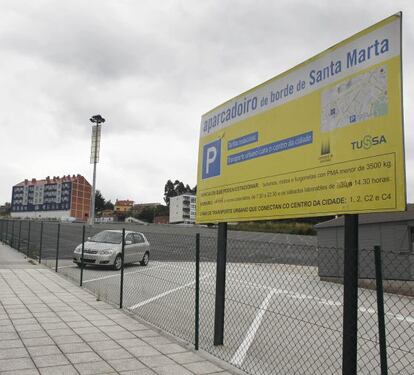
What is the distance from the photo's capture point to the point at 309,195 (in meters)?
4.36

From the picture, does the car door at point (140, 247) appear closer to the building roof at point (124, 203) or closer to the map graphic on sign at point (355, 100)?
the map graphic on sign at point (355, 100)

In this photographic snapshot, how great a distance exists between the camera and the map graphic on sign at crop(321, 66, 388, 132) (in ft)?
12.1

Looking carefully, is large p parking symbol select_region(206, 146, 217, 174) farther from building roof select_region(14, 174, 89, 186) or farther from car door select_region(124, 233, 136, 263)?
building roof select_region(14, 174, 89, 186)

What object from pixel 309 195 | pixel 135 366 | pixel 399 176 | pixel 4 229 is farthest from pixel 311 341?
pixel 4 229

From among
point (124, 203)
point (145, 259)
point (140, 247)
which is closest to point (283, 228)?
point (145, 259)

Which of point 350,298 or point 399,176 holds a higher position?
point 399,176

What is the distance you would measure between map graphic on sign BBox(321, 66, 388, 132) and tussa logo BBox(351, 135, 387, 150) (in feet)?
0.55

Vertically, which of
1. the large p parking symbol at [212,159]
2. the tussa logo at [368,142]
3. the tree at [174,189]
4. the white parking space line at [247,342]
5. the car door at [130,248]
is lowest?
the white parking space line at [247,342]

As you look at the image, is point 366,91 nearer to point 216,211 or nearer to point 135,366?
point 216,211

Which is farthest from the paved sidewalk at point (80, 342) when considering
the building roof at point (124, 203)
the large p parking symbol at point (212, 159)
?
the building roof at point (124, 203)

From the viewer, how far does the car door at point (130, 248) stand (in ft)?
55.8

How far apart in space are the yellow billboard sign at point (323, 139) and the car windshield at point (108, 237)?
37.9ft

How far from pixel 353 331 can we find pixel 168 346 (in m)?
2.76

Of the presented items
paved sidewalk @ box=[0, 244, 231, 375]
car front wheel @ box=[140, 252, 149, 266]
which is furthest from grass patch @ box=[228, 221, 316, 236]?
paved sidewalk @ box=[0, 244, 231, 375]
